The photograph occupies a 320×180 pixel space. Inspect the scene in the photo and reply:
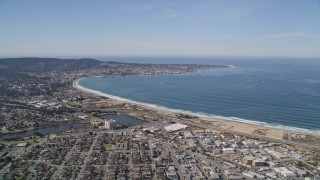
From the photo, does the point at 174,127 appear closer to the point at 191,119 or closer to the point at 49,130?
the point at 191,119

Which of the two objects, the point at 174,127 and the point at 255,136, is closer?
the point at 255,136

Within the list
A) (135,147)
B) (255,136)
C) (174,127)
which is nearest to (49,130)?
(135,147)

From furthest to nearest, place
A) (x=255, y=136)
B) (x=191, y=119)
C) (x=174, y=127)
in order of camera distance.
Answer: (x=191, y=119)
(x=174, y=127)
(x=255, y=136)

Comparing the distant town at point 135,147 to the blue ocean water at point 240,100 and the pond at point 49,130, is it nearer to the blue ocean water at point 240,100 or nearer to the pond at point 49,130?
the pond at point 49,130

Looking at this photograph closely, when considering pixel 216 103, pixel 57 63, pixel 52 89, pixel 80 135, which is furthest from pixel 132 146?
pixel 57 63

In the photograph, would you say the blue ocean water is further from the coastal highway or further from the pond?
the pond

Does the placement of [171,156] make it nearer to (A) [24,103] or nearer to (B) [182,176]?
(B) [182,176]
